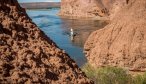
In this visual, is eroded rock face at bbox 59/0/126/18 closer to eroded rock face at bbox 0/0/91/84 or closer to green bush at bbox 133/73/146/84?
green bush at bbox 133/73/146/84

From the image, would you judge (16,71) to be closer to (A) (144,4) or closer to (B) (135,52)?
(B) (135,52)

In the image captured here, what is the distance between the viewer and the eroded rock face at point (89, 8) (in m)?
67.4

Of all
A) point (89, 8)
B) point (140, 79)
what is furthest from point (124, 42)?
point (89, 8)

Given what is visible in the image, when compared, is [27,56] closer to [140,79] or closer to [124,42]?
[140,79]

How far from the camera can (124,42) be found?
2070cm

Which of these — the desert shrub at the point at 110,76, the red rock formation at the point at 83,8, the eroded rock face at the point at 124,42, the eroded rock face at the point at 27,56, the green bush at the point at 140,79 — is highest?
the eroded rock face at the point at 27,56

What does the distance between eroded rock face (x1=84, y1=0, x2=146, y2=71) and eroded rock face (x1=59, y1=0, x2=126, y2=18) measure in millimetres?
41492

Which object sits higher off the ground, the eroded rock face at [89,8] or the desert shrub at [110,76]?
the desert shrub at [110,76]

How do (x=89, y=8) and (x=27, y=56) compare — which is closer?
(x=27, y=56)

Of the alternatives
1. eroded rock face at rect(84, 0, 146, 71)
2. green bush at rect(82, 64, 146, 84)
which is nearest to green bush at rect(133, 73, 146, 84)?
green bush at rect(82, 64, 146, 84)

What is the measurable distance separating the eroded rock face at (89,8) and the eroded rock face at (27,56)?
57833 mm

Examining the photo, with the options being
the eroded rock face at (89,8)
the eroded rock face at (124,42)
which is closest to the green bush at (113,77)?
the eroded rock face at (124,42)

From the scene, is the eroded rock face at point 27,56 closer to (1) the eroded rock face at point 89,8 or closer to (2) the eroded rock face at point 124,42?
(2) the eroded rock face at point 124,42

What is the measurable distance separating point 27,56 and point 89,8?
67.8 m
